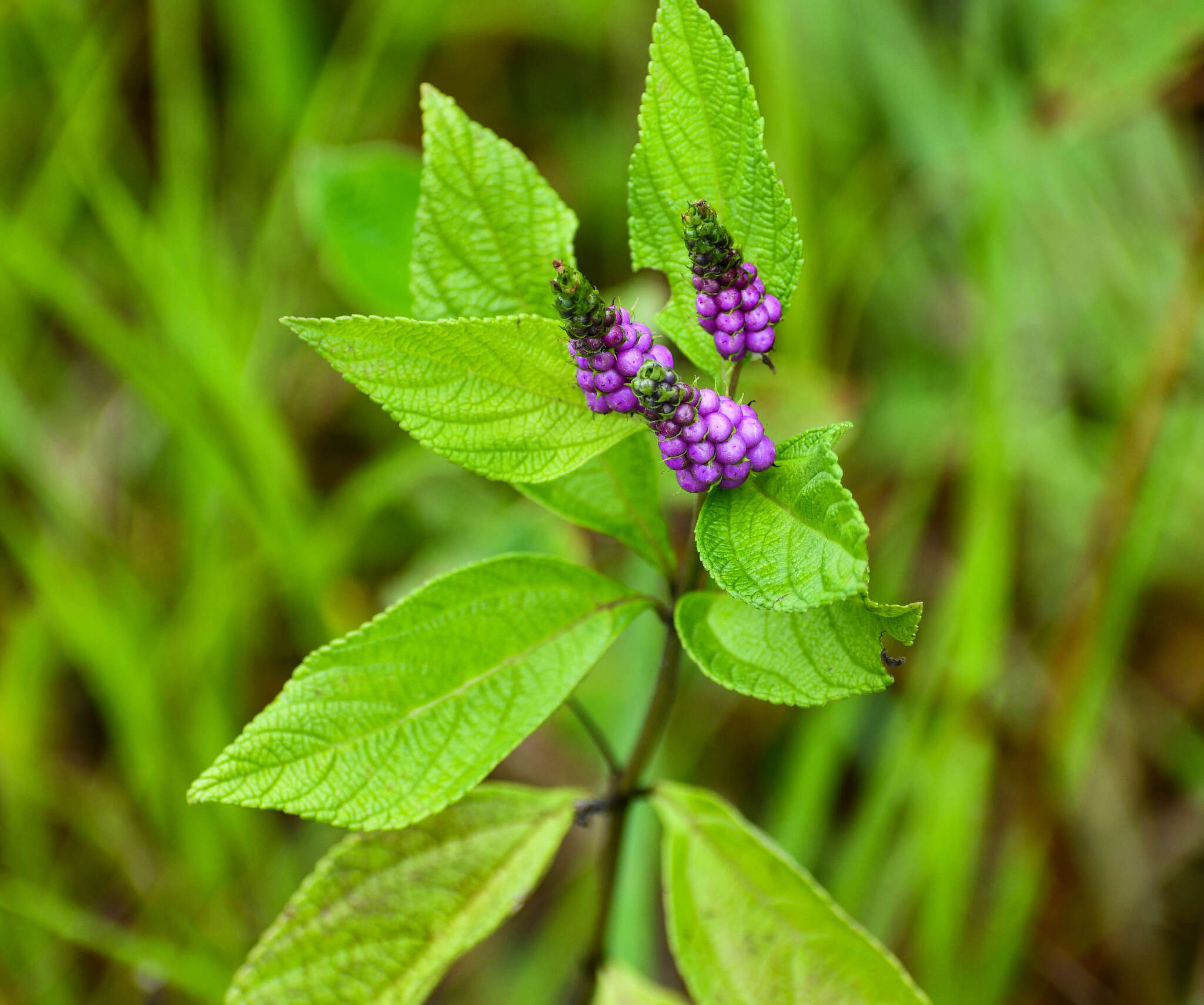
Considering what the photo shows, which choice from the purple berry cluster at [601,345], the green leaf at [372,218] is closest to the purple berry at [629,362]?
the purple berry cluster at [601,345]

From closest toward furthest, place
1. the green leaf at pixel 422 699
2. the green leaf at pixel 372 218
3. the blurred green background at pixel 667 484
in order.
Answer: the green leaf at pixel 422 699 < the green leaf at pixel 372 218 < the blurred green background at pixel 667 484

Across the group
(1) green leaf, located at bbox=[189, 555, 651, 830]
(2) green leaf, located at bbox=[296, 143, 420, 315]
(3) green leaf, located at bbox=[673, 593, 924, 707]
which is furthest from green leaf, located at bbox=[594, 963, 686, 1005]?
(2) green leaf, located at bbox=[296, 143, 420, 315]

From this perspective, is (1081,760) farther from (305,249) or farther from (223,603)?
(305,249)

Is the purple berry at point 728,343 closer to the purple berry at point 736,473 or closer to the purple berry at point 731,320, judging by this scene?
the purple berry at point 731,320

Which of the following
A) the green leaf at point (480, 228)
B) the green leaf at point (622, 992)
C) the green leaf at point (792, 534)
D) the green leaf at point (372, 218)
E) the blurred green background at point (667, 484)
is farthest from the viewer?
the blurred green background at point (667, 484)

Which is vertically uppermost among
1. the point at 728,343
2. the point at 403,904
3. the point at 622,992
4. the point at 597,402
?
the point at 728,343

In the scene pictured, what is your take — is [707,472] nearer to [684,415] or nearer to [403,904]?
[684,415]

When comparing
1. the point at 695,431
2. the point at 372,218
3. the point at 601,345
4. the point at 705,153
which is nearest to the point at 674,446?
the point at 695,431
